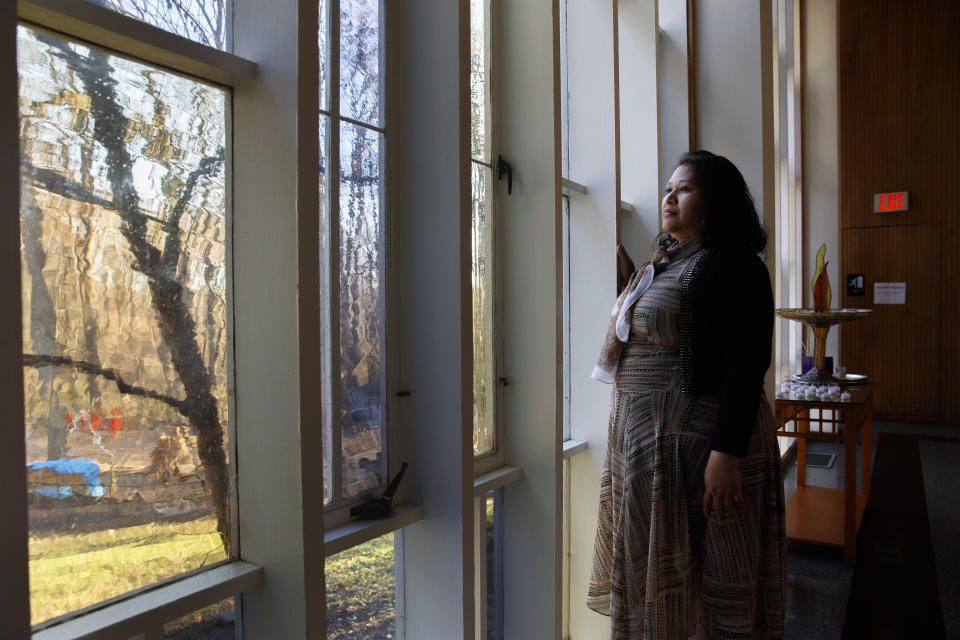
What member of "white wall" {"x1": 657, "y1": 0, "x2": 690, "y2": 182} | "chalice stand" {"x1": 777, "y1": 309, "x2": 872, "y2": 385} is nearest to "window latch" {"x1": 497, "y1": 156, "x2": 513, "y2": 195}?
"white wall" {"x1": 657, "y1": 0, "x2": 690, "y2": 182}

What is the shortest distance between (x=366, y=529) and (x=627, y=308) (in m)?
0.87

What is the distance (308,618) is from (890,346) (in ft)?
26.7

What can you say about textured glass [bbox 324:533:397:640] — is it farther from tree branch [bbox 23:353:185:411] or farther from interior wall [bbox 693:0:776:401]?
interior wall [bbox 693:0:776:401]

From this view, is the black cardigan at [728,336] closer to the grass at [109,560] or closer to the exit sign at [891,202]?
the grass at [109,560]

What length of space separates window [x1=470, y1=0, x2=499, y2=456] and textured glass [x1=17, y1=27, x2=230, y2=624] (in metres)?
0.81

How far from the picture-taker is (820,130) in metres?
7.23

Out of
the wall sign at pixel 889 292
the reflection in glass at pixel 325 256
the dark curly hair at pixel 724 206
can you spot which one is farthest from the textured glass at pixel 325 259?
the wall sign at pixel 889 292

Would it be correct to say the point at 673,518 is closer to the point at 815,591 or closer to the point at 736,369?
the point at 736,369

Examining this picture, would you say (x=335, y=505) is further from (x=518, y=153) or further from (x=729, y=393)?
(x=518, y=153)

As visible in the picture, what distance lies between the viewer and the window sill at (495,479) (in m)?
1.70

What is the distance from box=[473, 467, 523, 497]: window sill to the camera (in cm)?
170

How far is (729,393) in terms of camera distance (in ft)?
4.95

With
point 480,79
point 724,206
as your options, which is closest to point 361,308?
point 480,79

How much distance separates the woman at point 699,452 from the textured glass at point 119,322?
0.99 metres
